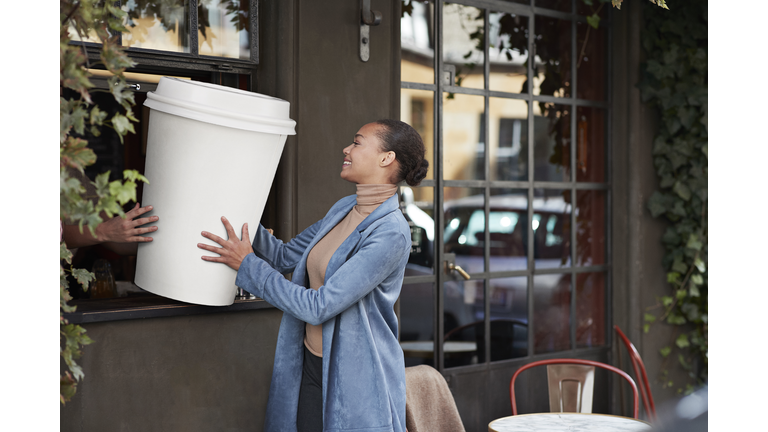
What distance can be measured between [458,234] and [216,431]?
5.35ft

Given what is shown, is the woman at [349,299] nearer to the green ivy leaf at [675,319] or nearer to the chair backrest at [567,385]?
the chair backrest at [567,385]

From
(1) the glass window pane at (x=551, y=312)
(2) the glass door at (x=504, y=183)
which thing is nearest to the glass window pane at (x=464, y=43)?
(2) the glass door at (x=504, y=183)

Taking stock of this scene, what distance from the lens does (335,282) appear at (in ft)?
5.88

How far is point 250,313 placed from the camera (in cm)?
230

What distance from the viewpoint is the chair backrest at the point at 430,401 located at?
2781 mm

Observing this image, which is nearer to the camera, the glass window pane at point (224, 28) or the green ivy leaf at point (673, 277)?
the glass window pane at point (224, 28)

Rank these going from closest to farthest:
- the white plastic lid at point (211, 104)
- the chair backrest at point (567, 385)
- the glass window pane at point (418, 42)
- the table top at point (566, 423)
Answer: the white plastic lid at point (211, 104), the table top at point (566, 423), the chair backrest at point (567, 385), the glass window pane at point (418, 42)

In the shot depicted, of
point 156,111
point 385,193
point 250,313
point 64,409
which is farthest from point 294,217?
point 64,409

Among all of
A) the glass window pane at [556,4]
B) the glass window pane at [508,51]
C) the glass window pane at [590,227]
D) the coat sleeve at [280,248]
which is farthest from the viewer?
the glass window pane at [590,227]

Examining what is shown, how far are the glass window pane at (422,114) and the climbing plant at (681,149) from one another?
1.38m

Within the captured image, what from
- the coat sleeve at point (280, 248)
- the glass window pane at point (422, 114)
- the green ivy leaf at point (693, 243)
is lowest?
the green ivy leaf at point (693, 243)

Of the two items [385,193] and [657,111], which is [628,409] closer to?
[657,111]

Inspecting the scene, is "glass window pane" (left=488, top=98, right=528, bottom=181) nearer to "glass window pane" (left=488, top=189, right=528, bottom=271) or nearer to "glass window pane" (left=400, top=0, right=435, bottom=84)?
"glass window pane" (left=488, top=189, right=528, bottom=271)

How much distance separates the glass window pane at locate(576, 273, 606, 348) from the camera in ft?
12.5
